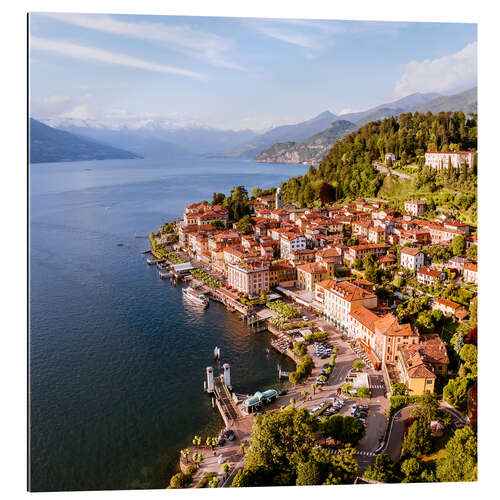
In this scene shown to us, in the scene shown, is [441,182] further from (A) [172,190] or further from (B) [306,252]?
(A) [172,190]

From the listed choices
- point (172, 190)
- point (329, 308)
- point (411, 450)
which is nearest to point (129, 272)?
point (329, 308)

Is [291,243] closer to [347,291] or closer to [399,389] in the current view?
[347,291]

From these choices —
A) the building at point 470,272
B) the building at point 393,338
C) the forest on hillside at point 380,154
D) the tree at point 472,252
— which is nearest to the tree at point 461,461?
the building at point 393,338

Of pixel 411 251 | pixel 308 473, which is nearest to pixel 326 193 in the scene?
pixel 411 251

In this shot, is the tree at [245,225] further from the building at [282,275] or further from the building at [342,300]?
the building at [342,300]

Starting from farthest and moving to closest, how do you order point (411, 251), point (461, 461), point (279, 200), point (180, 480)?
point (279, 200) < point (411, 251) < point (180, 480) < point (461, 461)

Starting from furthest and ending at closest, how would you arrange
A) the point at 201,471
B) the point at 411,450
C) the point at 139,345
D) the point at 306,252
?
the point at 306,252
the point at 139,345
the point at 201,471
the point at 411,450

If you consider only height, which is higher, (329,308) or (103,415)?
(329,308)
